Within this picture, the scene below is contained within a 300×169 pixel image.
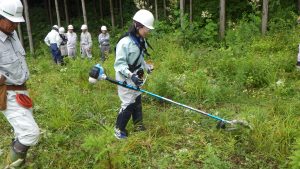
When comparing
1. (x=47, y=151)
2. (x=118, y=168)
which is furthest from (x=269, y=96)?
(x=47, y=151)

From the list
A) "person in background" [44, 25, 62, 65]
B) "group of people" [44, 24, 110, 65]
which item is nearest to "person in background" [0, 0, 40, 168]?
"group of people" [44, 24, 110, 65]

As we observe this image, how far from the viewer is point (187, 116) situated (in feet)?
18.2

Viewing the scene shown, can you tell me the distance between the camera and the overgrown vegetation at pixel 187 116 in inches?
167

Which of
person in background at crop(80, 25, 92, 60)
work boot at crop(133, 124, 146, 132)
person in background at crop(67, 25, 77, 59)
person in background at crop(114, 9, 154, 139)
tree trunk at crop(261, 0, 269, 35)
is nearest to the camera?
person in background at crop(114, 9, 154, 139)

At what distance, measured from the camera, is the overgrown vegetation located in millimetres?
4250

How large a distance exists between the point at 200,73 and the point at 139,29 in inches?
103

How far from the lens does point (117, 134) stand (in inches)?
186

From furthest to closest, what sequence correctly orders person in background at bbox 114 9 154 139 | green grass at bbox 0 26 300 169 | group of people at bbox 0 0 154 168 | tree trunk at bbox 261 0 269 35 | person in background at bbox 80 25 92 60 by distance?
person in background at bbox 80 25 92 60 < tree trunk at bbox 261 0 269 35 < person in background at bbox 114 9 154 139 < green grass at bbox 0 26 300 169 < group of people at bbox 0 0 154 168

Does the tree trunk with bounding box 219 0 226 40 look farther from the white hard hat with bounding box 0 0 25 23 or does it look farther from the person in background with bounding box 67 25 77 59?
the white hard hat with bounding box 0 0 25 23

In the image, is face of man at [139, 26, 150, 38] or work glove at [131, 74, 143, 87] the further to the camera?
face of man at [139, 26, 150, 38]

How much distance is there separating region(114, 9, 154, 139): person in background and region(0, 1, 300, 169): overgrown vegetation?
348 millimetres

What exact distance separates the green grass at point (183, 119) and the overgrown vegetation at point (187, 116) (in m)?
0.01

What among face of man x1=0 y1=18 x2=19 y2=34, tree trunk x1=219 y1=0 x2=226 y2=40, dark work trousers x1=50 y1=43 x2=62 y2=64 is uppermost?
face of man x1=0 y1=18 x2=19 y2=34

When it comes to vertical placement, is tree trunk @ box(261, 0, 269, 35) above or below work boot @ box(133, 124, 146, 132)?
above
